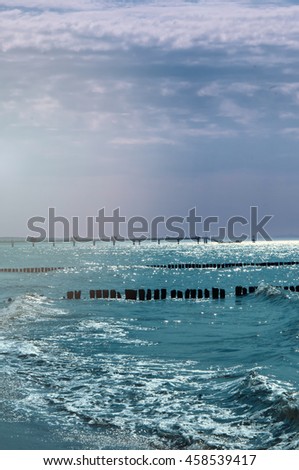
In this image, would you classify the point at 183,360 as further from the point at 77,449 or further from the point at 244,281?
the point at 244,281

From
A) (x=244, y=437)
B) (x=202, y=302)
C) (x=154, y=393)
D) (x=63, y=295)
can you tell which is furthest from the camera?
(x=63, y=295)

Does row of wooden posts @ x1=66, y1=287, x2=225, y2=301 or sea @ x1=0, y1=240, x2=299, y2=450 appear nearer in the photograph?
sea @ x1=0, y1=240, x2=299, y2=450

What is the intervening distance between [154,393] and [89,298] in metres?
32.2

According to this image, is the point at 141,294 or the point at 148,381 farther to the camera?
the point at 141,294

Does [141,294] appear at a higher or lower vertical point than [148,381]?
lower

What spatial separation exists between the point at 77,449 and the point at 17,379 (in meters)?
7.06

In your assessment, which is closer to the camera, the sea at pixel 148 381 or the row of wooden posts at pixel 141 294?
the sea at pixel 148 381

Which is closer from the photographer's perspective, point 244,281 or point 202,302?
point 202,302

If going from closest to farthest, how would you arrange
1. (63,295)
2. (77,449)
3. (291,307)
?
(77,449), (291,307), (63,295)

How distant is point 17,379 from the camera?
19172mm

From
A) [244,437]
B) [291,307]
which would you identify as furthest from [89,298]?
[244,437]

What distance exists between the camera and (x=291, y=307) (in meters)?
42.6
